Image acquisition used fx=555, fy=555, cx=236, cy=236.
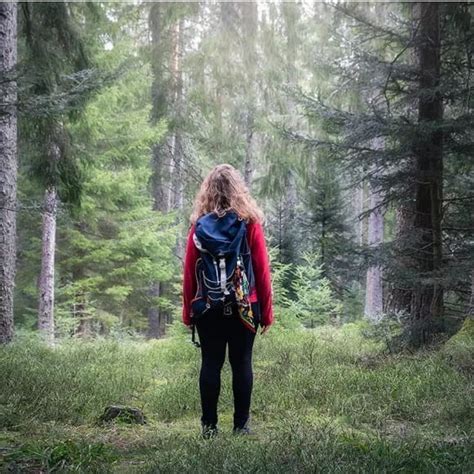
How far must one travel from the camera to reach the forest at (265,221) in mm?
4309

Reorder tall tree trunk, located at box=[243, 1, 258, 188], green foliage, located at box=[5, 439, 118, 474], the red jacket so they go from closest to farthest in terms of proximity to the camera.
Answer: green foliage, located at box=[5, 439, 118, 474], the red jacket, tall tree trunk, located at box=[243, 1, 258, 188]

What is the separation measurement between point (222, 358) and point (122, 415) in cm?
138

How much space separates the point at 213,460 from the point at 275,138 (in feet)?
48.5

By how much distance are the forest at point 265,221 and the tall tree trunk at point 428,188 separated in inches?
1.3

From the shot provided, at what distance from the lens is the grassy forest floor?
3.18 metres

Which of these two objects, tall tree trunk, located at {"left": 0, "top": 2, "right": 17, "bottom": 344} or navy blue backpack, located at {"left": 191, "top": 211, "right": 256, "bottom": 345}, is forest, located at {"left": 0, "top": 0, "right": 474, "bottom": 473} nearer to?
tall tree trunk, located at {"left": 0, "top": 2, "right": 17, "bottom": 344}

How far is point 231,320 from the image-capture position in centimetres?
440

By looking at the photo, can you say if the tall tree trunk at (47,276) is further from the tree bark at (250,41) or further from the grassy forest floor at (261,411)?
the tree bark at (250,41)

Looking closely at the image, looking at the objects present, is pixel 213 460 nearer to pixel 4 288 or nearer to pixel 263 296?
pixel 263 296

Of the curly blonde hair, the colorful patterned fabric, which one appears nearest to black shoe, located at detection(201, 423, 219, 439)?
the colorful patterned fabric

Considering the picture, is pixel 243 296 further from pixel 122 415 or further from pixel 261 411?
pixel 122 415

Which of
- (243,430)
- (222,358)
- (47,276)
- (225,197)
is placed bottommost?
(243,430)

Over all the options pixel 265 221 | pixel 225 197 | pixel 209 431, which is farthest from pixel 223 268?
pixel 265 221

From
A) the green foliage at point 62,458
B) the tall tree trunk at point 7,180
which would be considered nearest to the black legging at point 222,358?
the green foliage at point 62,458
